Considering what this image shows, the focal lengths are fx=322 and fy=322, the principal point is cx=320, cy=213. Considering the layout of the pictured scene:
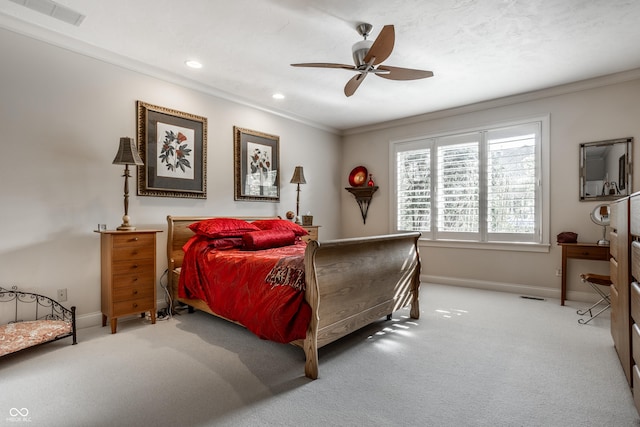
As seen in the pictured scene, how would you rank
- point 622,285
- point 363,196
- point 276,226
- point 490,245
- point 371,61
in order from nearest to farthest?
1. point 622,285
2. point 371,61
3. point 276,226
4. point 490,245
5. point 363,196

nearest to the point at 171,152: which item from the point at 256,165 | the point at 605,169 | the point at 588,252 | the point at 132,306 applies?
the point at 256,165

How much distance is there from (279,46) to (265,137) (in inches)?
71.2

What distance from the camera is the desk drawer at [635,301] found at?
1663mm

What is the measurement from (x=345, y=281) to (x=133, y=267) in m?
2.02

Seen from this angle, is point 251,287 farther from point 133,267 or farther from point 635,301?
point 635,301

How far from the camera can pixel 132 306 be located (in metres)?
3.02

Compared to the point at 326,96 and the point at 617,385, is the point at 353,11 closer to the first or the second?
the point at 326,96

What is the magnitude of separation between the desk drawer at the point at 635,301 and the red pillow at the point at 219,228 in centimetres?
318

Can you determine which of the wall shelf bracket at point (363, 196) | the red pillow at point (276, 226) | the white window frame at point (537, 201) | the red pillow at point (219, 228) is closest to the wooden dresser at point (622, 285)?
the white window frame at point (537, 201)

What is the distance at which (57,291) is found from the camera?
293cm

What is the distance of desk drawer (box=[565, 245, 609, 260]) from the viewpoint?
3.53m

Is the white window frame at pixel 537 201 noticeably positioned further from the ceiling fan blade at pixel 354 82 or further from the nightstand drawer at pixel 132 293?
the nightstand drawer at pixel 132 293

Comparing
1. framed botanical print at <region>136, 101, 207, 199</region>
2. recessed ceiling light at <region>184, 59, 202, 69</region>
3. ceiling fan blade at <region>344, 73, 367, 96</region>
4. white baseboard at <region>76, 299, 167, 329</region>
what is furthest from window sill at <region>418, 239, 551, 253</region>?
white baseboard at <region>76, 299, 167, 329</region>

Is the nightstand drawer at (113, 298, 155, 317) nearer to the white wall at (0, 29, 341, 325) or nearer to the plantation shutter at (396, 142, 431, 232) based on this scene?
the white wall at (0, 29, 341, 325)
